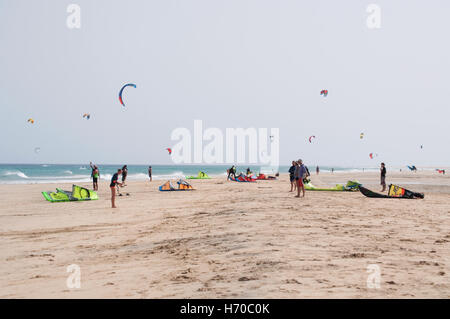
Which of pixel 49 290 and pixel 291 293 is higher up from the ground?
pixel 291 293

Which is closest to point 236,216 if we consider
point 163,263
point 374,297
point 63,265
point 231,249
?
point 231,249

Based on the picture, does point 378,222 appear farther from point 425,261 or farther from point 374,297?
point 374,297

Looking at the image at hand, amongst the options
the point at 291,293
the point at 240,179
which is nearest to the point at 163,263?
the point at 291,293

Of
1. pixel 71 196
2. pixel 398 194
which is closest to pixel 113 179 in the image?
pixel 71 196

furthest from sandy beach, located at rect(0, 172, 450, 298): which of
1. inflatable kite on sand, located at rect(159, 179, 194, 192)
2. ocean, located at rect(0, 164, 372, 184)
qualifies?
ocean, located at rect(0, 164, 372, 184)

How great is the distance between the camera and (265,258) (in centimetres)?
511

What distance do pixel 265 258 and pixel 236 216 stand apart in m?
4.13

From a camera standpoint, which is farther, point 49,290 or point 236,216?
point 236,216

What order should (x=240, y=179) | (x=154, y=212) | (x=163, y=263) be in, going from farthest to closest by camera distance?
1. (x=240, y=179)
2. (x=154, y=212)
3. (x=163, y=263)

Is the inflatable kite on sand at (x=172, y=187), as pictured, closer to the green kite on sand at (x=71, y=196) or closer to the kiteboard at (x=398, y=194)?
the green kite on sand at (x=71, y=196)

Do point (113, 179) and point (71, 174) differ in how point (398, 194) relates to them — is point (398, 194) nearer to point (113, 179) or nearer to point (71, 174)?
point (113, 179)

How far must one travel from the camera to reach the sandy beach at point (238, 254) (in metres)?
4.07

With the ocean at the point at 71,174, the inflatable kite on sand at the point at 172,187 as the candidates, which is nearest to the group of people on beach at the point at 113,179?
the inflatable kite on sand at the point at 172,187

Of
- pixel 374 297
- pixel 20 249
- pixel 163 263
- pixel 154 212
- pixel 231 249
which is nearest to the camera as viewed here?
pixel 374 297
